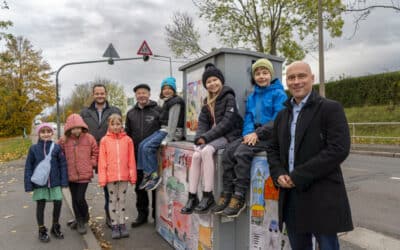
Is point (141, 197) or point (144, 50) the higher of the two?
point (144, 50)

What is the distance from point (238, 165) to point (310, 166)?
80cm

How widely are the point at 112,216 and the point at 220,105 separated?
8.10ft

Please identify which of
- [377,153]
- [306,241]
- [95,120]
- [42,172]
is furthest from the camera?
[377,153]

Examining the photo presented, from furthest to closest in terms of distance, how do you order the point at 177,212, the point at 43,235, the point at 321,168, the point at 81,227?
the point at 81,227
the point at 43,235
the point at 177,212
the point at 321,168

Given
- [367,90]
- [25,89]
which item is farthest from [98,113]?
[25,89]

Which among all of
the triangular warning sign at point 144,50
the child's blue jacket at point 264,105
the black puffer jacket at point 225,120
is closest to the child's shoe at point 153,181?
the black puffer jacket at point 225,120

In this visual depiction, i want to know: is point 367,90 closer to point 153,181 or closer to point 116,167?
point 153,181

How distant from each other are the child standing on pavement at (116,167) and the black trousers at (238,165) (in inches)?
77.5

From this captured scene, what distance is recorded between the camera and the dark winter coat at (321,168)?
231cm

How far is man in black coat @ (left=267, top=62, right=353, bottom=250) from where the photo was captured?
232cm

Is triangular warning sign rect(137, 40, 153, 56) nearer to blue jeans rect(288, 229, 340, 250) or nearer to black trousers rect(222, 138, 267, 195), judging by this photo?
black trousers rect(222, 138, 267, 195)

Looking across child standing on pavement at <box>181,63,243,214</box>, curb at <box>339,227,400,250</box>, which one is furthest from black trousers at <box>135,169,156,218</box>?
curb at <box>339,227,400,250</box>

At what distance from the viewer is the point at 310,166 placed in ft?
7.66

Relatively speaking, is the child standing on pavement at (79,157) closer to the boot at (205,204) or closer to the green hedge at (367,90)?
the boot at (205,204)
